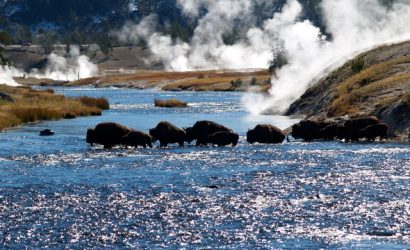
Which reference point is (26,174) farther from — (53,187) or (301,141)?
(301,141)

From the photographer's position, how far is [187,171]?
45.9 metres

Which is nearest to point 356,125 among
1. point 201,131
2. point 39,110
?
point 201,131

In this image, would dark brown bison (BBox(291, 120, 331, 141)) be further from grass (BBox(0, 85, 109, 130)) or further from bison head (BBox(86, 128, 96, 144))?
grass (BBox(0, 85, 109, 130))

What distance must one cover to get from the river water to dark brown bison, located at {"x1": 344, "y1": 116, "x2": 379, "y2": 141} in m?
2.72

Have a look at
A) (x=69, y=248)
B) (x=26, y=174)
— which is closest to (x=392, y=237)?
(x=69, y=248)

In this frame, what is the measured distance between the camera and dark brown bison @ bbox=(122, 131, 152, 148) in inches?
2362

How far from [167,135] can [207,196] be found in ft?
79.5

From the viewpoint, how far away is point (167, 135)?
202 ft

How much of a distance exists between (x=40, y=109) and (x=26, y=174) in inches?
1850

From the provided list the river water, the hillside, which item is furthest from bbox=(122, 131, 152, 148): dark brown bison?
the hillside

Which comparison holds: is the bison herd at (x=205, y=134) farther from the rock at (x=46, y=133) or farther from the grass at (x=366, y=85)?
the rock at (x=46, y=133)

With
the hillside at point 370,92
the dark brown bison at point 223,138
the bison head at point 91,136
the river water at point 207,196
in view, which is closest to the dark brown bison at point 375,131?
the hillside at point 370,92

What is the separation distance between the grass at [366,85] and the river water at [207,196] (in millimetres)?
14901

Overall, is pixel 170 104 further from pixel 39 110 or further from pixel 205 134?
pixel 205 134
